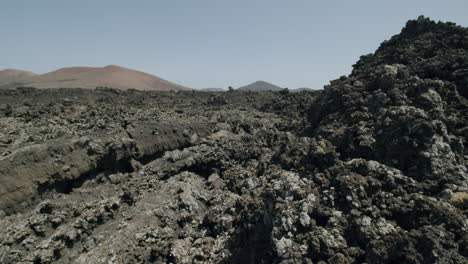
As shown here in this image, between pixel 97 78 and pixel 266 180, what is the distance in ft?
179

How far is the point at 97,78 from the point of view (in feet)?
186

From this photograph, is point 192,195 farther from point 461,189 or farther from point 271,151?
point 461,189

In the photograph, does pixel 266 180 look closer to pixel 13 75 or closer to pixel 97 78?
pixel 97 78

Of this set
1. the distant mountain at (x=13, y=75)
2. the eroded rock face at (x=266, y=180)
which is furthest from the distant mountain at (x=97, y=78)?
the eroded rock face at (x=266, y=180)

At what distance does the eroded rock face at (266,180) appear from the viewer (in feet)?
23.5

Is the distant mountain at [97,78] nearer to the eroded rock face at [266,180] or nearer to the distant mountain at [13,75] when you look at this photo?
the distant mountain at [13,75]

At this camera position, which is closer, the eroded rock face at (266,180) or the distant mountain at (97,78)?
the eroded rock face at (266,180)

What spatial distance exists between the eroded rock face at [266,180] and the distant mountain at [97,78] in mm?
40623

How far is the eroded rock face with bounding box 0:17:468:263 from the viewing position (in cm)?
717

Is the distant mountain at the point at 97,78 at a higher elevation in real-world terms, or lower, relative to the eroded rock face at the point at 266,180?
higher

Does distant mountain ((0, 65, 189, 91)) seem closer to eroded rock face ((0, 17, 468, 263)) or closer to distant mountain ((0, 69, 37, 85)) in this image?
distant mountain ((0, 69, 37, 85))

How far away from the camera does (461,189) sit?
745cm

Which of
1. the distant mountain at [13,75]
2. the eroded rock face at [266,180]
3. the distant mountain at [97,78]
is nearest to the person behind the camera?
the eroded rock face at [266,180]

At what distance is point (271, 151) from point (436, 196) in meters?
8.35
